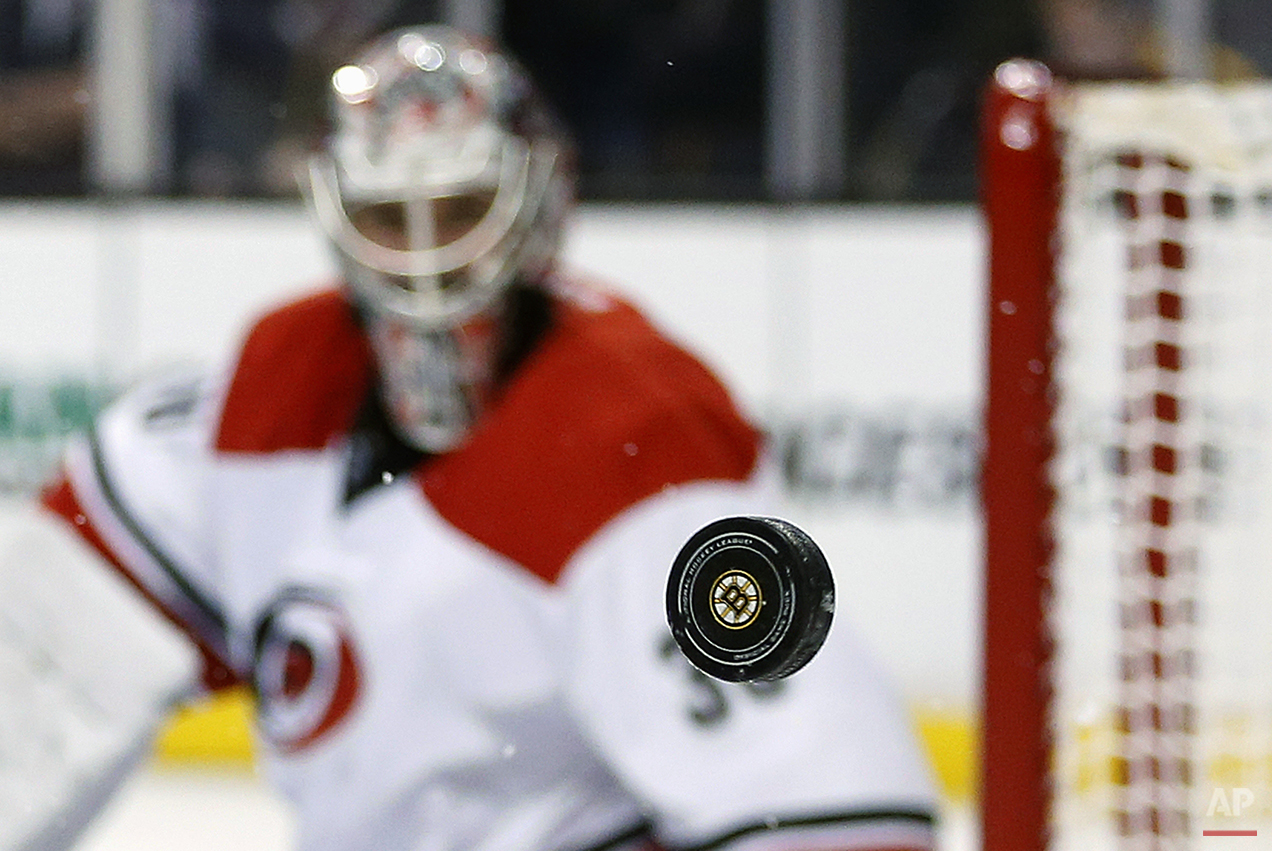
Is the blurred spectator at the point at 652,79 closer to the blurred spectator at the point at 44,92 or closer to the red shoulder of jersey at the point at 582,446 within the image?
the blurred spectator at the point at 44,92

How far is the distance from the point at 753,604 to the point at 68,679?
34.7 inches

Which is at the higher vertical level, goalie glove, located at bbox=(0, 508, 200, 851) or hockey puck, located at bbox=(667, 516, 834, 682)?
hockey puck, located at bbox=(667, 516, 834, 682)

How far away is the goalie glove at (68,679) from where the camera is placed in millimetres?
1278

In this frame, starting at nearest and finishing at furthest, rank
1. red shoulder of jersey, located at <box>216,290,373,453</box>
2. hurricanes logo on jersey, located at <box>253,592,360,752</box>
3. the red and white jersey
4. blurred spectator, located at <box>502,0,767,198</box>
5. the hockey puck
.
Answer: the hockey puck
the red and white jersey
hurricanes logo on jersey, located at <box>253,592,360,752</box>
red shoulder of jersey, located at <box>216,290,373,453</box>
blurred spectator, located at <box>502,0,767,198</box>

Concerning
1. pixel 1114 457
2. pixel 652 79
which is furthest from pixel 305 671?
pixel 652 79

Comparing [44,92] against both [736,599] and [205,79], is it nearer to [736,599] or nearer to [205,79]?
[205,79]

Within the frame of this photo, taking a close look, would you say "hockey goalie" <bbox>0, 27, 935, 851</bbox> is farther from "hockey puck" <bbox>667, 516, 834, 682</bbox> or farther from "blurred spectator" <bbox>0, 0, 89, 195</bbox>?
"blurred spectator" <bbox>0, 0, 89, 195</bbox>

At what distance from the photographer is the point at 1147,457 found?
4.79 ft

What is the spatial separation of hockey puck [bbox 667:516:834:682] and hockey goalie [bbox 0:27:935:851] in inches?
19.3

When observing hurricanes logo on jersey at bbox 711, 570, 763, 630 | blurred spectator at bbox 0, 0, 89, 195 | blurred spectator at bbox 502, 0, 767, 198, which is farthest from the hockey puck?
blurred spectator at bbox 0, 0, 89, 195

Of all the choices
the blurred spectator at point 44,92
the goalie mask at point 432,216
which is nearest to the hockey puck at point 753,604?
the goalie mask at point 432,216

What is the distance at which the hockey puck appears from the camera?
0.56 m

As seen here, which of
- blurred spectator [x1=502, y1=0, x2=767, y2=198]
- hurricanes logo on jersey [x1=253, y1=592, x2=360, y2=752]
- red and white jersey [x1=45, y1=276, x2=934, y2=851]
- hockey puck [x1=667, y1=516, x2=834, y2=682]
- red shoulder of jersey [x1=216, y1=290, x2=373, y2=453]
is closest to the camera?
hockey puck [x1=667, y1=516, x2=834, y2=682]

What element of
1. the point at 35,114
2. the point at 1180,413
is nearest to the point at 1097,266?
the point at 1180,413
